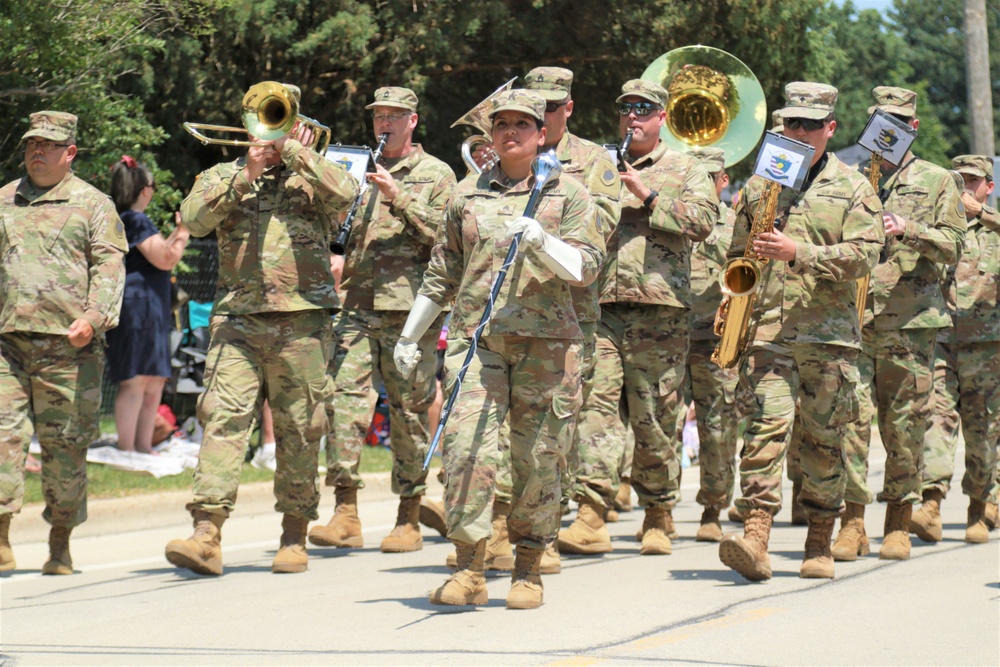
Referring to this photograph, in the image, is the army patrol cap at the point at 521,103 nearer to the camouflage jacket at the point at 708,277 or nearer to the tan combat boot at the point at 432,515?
the camouflage jacket at the point at 708,277

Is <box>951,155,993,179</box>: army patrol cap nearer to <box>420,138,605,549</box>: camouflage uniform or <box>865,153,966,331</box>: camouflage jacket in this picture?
<box>865,153,966,331</box>: camouflage jacket

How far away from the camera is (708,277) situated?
10.9m

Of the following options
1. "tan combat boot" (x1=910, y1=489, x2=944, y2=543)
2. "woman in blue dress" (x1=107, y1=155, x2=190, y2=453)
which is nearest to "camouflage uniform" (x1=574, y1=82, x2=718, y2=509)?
"tan combat boot" (x1=910, y1=489, x2=944, y2=543)

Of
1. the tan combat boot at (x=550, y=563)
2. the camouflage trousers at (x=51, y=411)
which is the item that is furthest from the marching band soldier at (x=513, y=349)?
the camouflage trousers at (x=51, y=411)

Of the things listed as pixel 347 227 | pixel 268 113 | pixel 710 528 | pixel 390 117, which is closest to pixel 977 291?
pixel 710 528

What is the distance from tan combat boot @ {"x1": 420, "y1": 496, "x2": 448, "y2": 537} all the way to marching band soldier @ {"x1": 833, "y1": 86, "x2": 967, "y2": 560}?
2755 mm

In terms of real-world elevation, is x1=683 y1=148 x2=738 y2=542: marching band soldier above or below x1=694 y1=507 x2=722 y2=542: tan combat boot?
above

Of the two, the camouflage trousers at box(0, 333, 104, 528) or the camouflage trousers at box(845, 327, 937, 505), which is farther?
the camouflage trousers at box(845, 327, 937, 505)

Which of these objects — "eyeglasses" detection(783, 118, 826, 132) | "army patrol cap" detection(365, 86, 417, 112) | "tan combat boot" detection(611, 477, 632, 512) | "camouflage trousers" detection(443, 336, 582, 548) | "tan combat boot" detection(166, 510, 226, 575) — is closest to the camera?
"camouflage trousers" detection(443, 336, 582, 548)

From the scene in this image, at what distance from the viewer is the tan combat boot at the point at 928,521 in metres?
10.2

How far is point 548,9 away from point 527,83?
8.49m

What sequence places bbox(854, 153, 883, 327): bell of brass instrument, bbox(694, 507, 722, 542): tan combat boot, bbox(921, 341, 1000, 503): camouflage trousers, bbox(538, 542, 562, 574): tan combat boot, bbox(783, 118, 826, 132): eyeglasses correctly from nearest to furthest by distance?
1. bbox(783, 118, 826, 132): eyeglasses
2. bbox(538, 542, 562, 574): tan combat boot
3. bbox(854, 153, 883, 327): bell of brass instrument
4. bbox(694, 507, 722, 542): tan combat boot
5. bbox(921, 341, 1000, 503): camouflage trousers

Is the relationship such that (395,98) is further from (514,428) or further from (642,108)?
(514,428)

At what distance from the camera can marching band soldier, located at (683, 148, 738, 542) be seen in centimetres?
1044
